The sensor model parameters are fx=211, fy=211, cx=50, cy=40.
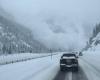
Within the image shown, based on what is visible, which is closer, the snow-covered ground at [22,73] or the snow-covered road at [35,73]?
the snow-covered ground at [22,73]

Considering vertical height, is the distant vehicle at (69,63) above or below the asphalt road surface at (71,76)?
above

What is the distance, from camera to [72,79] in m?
14.0

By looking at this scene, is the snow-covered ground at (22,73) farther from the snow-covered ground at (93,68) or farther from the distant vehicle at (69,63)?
the snow-covered ground at (93,68)

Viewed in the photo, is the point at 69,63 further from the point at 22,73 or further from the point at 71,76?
the point at 22,73

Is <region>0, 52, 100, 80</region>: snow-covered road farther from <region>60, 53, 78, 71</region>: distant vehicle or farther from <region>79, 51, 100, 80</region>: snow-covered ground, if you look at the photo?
<region>60, 53, 78, 71</region>: distant vehicle

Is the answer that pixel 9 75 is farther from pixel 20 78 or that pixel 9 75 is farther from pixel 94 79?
pixel 94 79

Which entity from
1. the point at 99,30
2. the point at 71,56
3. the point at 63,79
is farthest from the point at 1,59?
the point at 99,30

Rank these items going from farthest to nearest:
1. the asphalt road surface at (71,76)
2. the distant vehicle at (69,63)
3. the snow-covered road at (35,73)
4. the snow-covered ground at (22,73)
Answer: the distant vehicle at (69,63), the asphalt road surface at (71,76), the snow-covered road at (35,73), the snow-covered ground at (22,73)

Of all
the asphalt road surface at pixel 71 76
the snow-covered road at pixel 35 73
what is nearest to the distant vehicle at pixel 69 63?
the snow-covered road at pixel 35 73

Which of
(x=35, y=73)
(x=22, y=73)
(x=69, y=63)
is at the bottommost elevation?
(x=35, y=73)

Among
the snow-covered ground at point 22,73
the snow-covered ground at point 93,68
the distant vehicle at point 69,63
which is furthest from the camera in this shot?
the distant vehicle at point 69,63

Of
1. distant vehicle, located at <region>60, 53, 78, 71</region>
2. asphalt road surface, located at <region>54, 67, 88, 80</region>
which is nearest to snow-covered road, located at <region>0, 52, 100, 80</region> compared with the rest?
asphalt road surface, located at <region>54, 67, 88, 80</region>

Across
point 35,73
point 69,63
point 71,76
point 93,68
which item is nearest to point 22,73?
point 35,73

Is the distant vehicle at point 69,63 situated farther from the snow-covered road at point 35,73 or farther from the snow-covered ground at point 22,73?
the snow-covered ground at point 22,73
